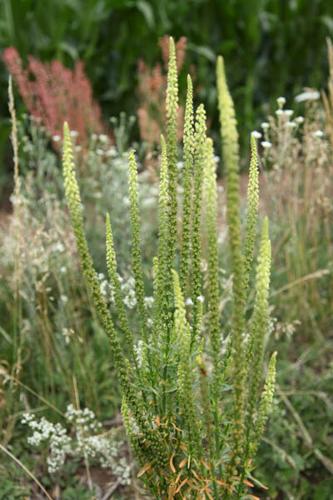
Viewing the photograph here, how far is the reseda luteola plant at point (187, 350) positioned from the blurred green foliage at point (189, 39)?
4.66 meters

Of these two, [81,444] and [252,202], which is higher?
[252,202]

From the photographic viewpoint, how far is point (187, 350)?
6.27 ft

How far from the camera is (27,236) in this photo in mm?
3637

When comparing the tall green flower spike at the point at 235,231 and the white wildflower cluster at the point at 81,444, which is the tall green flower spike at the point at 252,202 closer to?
the tall green flower spike at the point at 235,231

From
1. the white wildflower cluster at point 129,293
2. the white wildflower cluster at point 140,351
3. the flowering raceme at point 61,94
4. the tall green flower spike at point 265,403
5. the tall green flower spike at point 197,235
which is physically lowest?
the tall green flower spike at point 265,403

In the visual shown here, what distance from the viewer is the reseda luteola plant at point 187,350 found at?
71.6 inches

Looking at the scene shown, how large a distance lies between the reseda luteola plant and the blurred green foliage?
4660 mm

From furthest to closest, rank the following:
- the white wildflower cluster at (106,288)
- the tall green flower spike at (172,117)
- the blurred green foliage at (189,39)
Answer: the blurred green foliage at (189,39)
the white wildflower cluster at (106,288)
the tall green flower spike at (172,117)

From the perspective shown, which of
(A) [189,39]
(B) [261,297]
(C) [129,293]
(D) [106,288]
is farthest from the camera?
(A) [189,39]

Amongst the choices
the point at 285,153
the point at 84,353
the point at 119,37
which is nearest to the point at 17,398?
the point at 84,353

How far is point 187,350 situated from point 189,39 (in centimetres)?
561

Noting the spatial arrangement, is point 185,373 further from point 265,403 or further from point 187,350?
point 265,403

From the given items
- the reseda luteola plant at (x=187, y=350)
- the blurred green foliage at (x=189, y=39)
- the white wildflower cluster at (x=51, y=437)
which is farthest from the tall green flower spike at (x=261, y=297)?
the blurred green foliage at (x=189, y=39)

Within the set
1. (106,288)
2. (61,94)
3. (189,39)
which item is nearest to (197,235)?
(106,288)
